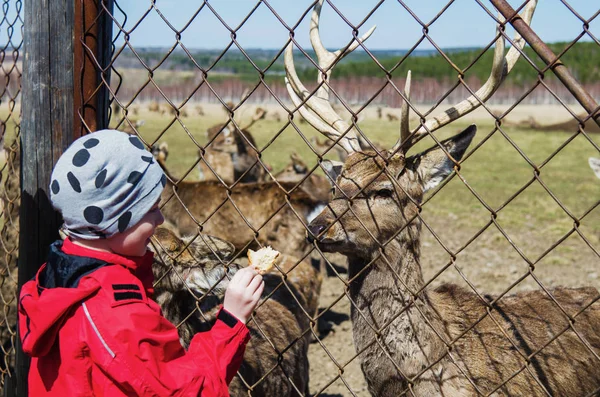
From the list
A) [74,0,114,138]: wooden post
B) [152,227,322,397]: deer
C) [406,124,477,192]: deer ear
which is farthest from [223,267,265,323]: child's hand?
[406,124,477,192]: deer ear

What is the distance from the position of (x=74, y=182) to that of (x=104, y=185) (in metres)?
0.09

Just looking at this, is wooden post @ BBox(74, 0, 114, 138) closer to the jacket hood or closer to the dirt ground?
the jacket hood

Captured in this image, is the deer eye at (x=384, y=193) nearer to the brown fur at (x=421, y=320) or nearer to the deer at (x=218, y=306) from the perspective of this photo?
the brown fur at (x=421, y=320)

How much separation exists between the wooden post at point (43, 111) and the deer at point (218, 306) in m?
0.52

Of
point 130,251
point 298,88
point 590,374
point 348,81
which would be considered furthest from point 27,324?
point 348,81

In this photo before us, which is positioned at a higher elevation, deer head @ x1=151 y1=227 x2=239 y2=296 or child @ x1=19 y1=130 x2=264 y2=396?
child @ x1=19 y1=130 x2=264 y2=396

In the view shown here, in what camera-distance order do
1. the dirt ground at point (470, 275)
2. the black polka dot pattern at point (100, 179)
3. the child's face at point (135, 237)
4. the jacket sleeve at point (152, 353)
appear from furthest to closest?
the dirt ground at point (470, 275) < the child's face at point (135, 237) < the black polka dot pattern at point (100, 179) < the jacket sleeve at point (152, 353)

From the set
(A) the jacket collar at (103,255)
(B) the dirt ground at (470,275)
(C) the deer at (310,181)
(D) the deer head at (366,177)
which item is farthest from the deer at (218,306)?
(C) the deer at (310,181)

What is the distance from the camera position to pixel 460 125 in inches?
1229

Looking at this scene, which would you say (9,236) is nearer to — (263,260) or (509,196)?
(263,260)

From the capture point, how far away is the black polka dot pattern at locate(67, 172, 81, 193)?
1847 mm

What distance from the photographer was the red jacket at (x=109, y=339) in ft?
5.69

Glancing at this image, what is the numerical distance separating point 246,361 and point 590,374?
183 cm

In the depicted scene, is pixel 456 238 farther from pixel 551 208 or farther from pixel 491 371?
pixel 491 371
